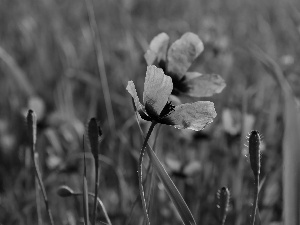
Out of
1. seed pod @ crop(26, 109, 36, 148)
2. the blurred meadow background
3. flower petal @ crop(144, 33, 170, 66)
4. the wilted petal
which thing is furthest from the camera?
the blurred meadow background

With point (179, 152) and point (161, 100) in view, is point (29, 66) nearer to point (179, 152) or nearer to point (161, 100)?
point (179, 152)

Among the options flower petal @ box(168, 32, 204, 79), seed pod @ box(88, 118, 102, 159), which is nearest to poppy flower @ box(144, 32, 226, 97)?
flower petal @ box(168, 32, 204, 79)

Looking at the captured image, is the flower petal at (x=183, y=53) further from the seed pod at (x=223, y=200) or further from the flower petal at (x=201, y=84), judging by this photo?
the seed pod at (x=223, y=200)

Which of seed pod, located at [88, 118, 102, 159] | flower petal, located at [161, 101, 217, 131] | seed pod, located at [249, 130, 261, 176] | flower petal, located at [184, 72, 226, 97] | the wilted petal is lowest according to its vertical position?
seed pod, located at [249, 130, 261, 176]

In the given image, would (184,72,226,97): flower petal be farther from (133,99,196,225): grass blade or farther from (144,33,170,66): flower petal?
(133,99,196,225): grass blade

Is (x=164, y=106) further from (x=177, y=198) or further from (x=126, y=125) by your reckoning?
(x=126, y=125)

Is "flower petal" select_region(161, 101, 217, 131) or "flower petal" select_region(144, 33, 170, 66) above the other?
"flower petal" select_region(144, 33, 170, 66)

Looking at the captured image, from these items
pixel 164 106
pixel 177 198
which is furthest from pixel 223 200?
pixel 164 106

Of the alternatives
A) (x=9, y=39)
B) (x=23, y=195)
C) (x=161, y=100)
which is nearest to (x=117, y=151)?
(x=23, y=195)
